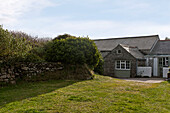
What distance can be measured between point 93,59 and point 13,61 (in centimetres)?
603

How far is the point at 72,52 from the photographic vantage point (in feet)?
40.4

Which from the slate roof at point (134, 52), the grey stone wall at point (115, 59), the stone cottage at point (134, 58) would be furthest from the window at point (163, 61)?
the grey stone wall at point (115, 59)

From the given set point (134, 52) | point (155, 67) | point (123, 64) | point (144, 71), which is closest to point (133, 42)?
point (134, 52)

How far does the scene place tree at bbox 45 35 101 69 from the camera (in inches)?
485

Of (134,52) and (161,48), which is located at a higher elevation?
(161,48)

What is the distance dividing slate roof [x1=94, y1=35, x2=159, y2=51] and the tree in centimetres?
1479

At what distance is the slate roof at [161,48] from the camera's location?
75.4 feet

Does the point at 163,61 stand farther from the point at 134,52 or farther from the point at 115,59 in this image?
the point at 115,59

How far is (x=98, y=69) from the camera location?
2009 cm

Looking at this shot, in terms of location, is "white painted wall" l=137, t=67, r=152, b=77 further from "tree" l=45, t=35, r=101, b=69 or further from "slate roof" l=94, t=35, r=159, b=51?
"tree" l=45, t=35, r=101, b=69

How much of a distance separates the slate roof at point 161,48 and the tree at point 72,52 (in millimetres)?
13436

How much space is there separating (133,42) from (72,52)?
721 inches

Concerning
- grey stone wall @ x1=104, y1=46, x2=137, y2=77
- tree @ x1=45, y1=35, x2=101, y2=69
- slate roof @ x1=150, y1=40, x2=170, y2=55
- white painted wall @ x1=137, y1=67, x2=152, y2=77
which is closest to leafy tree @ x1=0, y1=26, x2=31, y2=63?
tree @ x1=45, y1=35, x2=101, y2=69

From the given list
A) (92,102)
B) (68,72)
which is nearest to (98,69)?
(68,72)
